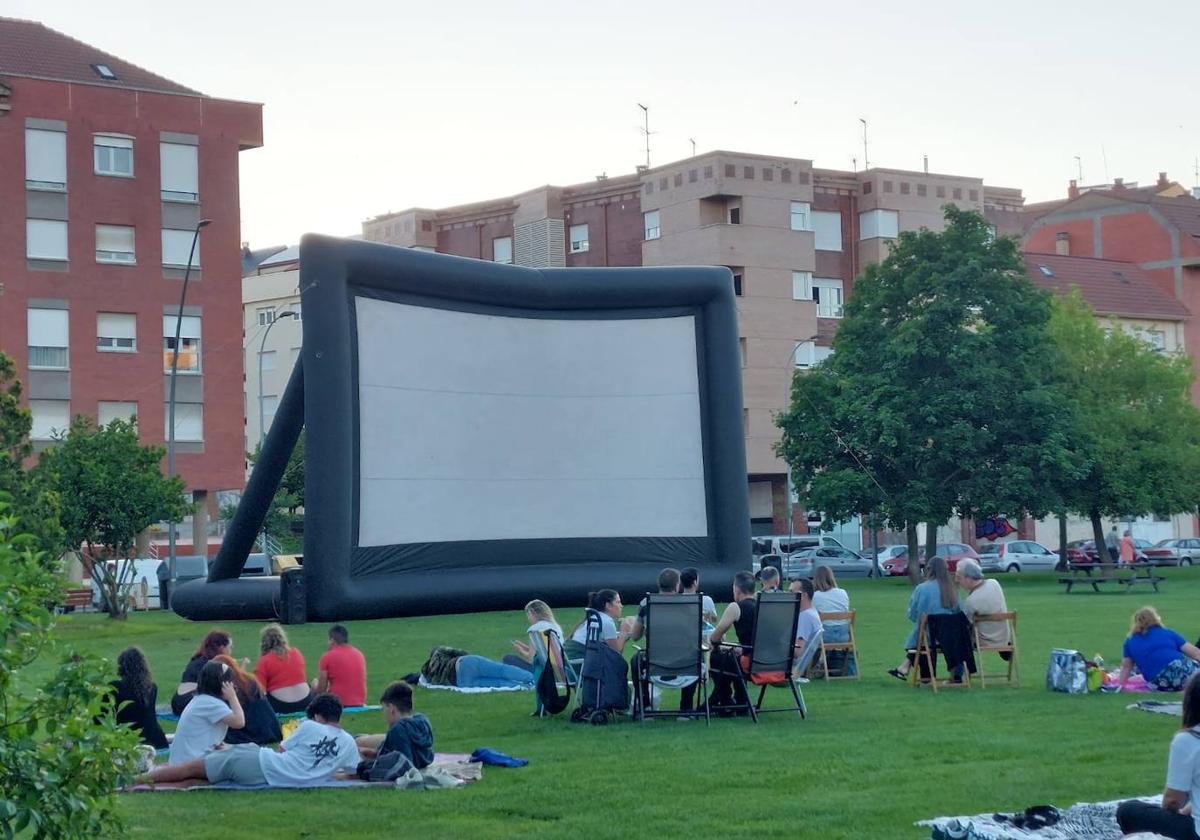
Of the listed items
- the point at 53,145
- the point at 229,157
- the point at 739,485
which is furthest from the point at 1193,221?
the point at 739,485

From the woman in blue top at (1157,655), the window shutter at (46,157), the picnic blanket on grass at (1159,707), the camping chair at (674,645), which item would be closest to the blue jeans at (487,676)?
the camping chair at (674,645)

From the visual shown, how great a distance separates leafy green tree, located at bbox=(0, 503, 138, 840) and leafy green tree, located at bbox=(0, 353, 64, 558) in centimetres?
2284

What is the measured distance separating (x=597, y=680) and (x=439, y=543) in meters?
3.45

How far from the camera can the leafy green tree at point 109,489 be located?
3244cm

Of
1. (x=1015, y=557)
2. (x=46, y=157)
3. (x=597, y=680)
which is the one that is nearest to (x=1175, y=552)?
(x=1015, y=557)

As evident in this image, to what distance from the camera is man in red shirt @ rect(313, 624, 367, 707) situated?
14.4 meters

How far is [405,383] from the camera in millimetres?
16031

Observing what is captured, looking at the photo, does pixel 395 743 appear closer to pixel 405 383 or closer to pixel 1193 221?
pixel 405 383

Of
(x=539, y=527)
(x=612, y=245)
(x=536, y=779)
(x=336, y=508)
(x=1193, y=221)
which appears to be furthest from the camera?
(x=1193, y=221)

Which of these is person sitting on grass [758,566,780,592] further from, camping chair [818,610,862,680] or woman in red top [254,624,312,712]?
woman in red top [254,624,312,712]

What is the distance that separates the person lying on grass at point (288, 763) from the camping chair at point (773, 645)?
3.94m

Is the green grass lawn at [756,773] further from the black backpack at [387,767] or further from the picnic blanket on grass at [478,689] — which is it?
the picnic blanket on grass at [478,689]

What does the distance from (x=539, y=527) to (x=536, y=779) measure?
22.6ft

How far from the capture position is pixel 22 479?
96.6ft
